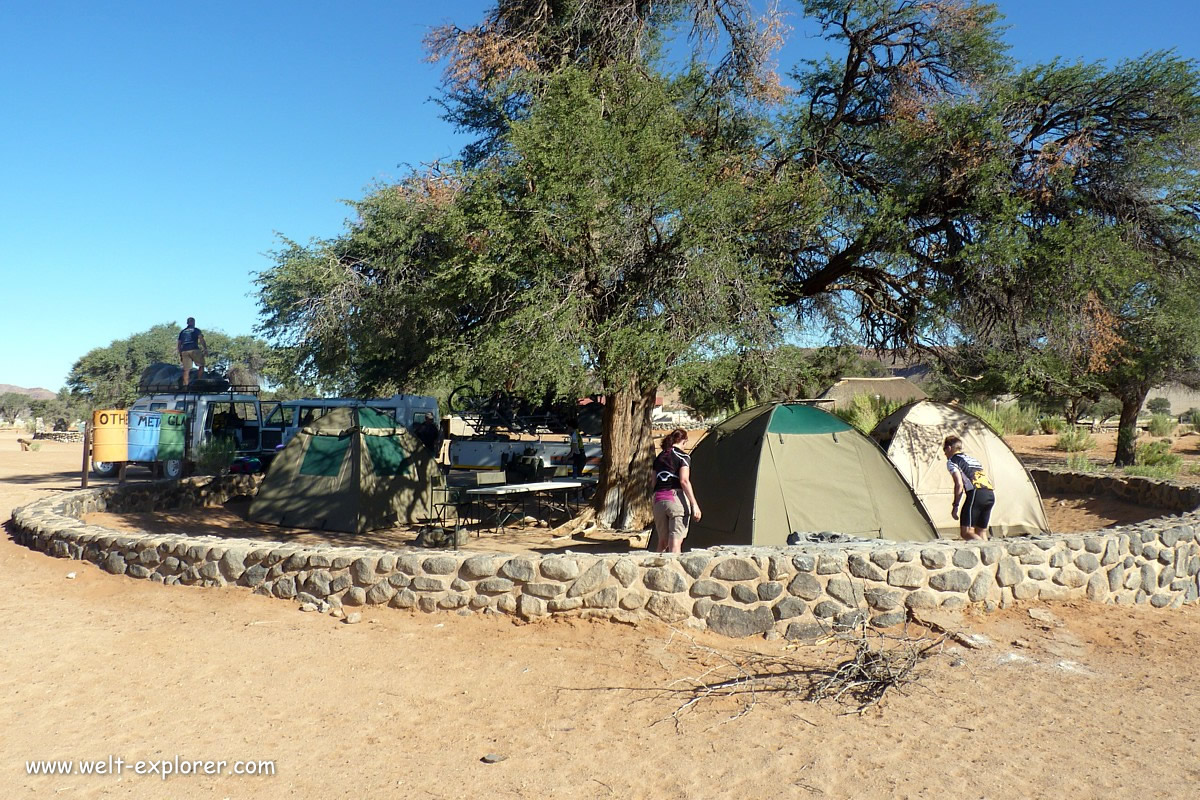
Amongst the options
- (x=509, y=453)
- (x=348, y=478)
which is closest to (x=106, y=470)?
(x=509, y=453)

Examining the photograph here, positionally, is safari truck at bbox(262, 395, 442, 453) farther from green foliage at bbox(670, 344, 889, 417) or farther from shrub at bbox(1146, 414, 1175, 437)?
shrub at bbox(1146, 414, 1175, 437)

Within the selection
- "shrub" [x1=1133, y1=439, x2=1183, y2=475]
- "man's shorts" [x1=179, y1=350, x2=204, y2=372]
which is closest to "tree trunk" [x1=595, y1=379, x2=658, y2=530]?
"man's shorts" [x1=179, y1=350, x2=204, y2=372]

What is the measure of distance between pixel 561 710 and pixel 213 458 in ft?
47.0

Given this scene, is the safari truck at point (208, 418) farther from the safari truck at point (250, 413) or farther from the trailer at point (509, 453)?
the trailer at point (509, 453)

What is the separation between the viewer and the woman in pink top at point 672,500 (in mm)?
8086

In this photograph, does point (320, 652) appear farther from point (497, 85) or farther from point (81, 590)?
point (497, 85)

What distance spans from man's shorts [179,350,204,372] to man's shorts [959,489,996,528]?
17037 millimetres

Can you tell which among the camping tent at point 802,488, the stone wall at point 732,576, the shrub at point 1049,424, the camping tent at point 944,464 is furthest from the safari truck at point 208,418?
the shrub at point 1049,424

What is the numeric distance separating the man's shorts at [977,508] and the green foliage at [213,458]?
14532mm

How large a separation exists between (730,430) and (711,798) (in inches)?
227

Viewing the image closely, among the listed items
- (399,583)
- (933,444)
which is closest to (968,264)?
(933,444)

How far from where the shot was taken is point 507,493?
12.0 metres

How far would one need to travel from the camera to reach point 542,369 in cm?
965

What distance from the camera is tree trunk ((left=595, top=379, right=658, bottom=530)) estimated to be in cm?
1220
